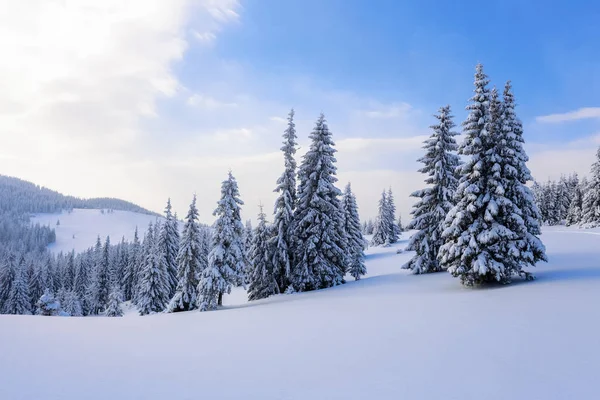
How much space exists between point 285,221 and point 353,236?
1796 centimetres

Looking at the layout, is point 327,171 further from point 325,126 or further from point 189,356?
point 189,356

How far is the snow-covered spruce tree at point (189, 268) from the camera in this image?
113 ft

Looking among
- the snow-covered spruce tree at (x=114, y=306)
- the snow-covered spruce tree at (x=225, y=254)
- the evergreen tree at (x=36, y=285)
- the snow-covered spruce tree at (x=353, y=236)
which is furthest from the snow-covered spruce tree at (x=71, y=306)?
the snow-covered spruce tree at (x=353, y=236)

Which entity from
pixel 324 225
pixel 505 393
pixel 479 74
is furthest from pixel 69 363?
pixel 479 74

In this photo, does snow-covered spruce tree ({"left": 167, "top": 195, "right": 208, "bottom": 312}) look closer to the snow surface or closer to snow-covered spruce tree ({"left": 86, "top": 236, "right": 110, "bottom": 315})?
the snow surface

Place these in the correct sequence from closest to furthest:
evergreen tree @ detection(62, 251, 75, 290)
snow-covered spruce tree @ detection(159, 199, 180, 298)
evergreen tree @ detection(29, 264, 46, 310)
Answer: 1. snow-covered spruce tree @ detection(159, 199, 180, 298)
2. evergreen tree @ detection(29, 264, 46, 310)
3. evergreen tree @ detection(62, 251, 75, 290)

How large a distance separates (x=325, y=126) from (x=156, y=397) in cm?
2584

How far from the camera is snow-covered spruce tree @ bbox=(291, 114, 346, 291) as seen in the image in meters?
28.7

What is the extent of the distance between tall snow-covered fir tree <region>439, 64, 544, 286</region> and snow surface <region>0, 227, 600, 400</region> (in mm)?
1872

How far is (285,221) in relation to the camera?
30.3 metres

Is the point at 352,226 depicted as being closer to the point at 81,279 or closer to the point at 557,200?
the point at 557,200

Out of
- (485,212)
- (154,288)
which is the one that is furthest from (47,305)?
(485,212)

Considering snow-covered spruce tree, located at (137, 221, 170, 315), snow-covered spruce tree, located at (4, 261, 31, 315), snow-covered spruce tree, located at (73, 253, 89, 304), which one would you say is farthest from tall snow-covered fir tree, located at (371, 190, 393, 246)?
snow-covered spruce tree, located at (73, 253, 89, 304)

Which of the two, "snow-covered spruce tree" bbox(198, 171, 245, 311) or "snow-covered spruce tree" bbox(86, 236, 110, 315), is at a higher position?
"snow-covered spruce tree" bbox(198, 171, 245, 311)
